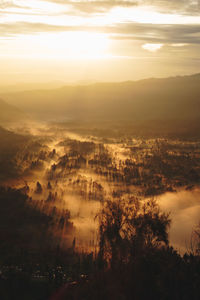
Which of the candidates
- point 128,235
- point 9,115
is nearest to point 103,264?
point 128,235

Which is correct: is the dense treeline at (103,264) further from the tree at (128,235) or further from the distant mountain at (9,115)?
the distant mountain at (9,115)

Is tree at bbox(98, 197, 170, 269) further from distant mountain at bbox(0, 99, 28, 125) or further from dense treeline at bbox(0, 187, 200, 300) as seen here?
distant mountain at bbox(0, 99, 28, 125)

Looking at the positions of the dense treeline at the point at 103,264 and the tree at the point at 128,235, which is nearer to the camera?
the dense treeline at the point at 103,264

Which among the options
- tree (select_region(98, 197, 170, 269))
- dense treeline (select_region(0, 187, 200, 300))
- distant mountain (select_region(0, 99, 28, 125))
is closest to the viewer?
dense treeline (select_region(0, 187, 200, 300))

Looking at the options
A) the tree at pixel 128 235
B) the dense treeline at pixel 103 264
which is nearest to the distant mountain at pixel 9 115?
the dense treeline at pixel 103 264

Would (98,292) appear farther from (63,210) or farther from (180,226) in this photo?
(63,210)

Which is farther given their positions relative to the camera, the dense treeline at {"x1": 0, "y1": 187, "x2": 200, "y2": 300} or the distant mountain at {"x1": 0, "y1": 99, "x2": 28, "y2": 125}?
the distant mountain at {"x1": 0, "y1": 99, "x2": 28, "y2": 125}

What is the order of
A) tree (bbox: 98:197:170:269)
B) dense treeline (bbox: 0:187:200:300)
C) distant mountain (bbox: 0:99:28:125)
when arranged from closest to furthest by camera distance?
1. dense treeline (bbox: 0:187:200:300)
2. tree (bbox: 98:197:170:269)
3. distant mountain (bbox: 0:99:28:125)

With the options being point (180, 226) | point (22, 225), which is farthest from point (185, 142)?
point (22, 225)

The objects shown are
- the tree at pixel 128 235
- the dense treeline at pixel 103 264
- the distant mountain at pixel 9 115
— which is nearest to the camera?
the dense treeline at pixel 103 264

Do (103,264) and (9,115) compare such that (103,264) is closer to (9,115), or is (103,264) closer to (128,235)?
(128,235)

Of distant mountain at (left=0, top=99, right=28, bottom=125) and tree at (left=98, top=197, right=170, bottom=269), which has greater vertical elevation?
distant mountain at (left=0, top=99, right=28, bottom=125)

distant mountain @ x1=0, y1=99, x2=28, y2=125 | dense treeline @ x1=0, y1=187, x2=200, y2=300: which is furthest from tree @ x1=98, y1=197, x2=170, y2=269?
distant mountain @ x1=0, y1=99, x2=28, y2=125
